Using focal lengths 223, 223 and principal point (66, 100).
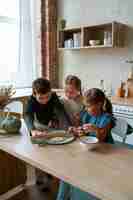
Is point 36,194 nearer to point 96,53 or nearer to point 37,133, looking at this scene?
point 37,133

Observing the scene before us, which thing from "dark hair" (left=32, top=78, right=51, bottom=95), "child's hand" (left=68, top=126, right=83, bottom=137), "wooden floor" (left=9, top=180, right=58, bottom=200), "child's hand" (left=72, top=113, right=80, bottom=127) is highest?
"dark hair" (left=32, top=78, right=51, bottom=95)

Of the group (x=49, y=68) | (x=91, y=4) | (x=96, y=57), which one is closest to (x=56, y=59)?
(x=49, y=68)

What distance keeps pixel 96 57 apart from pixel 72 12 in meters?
0.91

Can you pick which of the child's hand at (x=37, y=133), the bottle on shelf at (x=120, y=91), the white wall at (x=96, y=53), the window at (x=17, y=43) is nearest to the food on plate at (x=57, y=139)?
the child's hand at (x=37, y=133)

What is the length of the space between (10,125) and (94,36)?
2.34 meters

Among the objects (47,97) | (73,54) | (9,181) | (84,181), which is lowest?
(9,181)

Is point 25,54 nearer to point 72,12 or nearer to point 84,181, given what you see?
point 72,12

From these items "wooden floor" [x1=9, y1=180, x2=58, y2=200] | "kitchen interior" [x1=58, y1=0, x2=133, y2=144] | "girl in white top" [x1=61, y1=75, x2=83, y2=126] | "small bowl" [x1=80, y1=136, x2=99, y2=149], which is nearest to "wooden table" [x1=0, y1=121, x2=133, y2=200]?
"small bowl" [x1=80, y1=136, x2=99, y2=149]

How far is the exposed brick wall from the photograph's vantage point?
3.89m

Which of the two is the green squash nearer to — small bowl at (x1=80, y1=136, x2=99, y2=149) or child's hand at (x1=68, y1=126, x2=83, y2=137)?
child's hand at (x1=68, y1=126, x2=83, y2=137)

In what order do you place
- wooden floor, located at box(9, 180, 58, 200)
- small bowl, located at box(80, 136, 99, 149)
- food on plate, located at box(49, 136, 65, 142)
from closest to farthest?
small bowl, located at box(80, 136, 99, 149), food on plate, located at box(49, 136, 65, 142), wooden floor, located at box(9, 180, 58, 200)

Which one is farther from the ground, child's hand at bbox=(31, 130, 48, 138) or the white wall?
the white wall

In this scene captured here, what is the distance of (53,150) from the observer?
134 centimetres

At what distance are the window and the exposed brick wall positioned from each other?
242 mm
